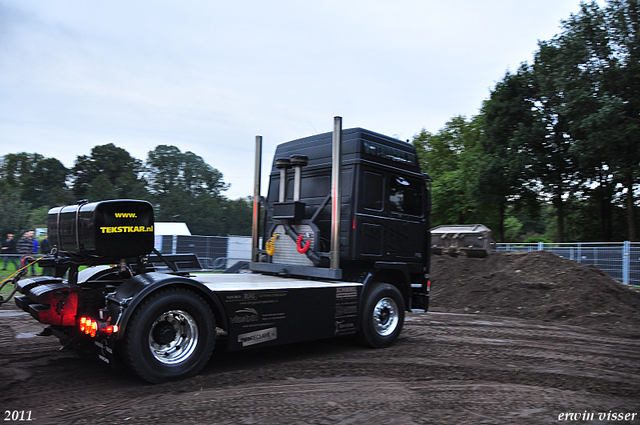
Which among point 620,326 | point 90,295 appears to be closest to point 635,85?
point 620,326

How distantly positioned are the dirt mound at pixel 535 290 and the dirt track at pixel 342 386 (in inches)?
163

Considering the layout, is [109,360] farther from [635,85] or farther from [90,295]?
[635,85]

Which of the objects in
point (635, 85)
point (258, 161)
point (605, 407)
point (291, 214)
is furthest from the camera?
point (635, 85)

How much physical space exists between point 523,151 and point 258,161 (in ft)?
86.1

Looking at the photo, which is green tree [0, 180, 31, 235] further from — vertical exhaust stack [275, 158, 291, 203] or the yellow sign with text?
the yellow sign with text

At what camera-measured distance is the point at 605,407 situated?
4613mm

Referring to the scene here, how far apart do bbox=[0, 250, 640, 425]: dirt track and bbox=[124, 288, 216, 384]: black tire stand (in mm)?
183

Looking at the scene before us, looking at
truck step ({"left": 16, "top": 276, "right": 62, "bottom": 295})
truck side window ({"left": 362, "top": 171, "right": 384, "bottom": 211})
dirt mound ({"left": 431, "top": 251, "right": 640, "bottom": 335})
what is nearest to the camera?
truck step ({"left": 16, "top": 276, "right": 62, "bottom": 295})

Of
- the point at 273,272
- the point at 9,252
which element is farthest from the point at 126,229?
the point at 9,252

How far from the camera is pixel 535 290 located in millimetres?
13406

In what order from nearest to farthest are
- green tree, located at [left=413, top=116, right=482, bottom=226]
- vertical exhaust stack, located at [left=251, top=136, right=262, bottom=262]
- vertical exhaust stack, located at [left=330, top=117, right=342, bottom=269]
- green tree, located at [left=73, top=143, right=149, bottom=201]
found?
vertical exhaust stack, located at [left=330, top=117, right=342, bottom=269]
vertical exhaust stack, located at [left=251, top=136, right=262, bottom=262]
green tree, located at [left=413, top=116, right=482, bottom=226]
green tree, located at [left=73, top=143, right=149, bottom=201]

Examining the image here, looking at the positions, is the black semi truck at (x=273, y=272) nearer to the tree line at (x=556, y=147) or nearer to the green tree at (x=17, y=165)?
the tree line at (x=556, y=147)

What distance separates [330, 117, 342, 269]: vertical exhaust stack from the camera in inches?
268

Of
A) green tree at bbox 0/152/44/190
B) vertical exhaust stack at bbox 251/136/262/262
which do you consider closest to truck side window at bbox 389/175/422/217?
vertical exhaust stack at bbox 251/136/262/262
